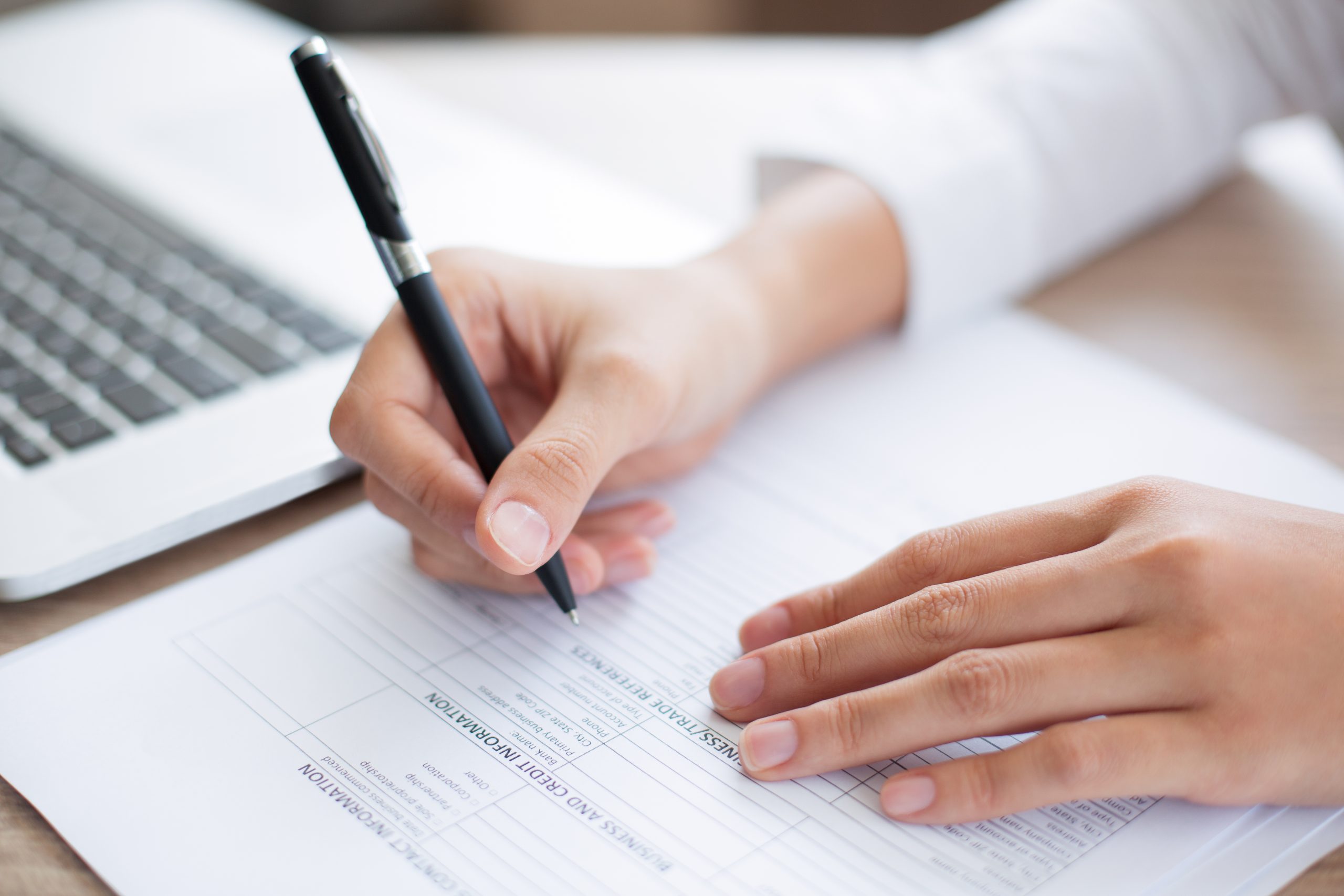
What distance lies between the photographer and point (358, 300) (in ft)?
2.32

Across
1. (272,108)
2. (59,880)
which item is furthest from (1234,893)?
(272,108)

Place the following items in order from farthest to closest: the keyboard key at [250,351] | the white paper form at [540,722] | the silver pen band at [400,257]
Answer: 1. the keyboard key at [250,351]
2. the silver pen band at [400,257]
3. the white paper form at [540,722]

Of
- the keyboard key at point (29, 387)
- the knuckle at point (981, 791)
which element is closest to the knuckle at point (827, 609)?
the knuckle at point (981, 791)

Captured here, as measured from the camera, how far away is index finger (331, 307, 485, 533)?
1.62 feet

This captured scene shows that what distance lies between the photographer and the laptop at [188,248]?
1.82ft

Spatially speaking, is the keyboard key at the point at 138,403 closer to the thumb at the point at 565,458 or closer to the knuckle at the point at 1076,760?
the thumb at the point at 565,458

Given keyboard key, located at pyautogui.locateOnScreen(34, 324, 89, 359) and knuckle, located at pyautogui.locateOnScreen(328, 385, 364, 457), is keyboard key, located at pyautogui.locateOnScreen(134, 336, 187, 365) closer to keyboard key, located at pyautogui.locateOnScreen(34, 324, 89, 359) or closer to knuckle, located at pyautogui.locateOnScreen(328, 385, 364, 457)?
keyboard key, located at pyautogui.locateOnScreen(34, 324, 89, 359)

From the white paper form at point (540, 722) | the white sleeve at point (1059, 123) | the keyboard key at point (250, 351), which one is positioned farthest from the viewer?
the white sleeve at point (1059, 123)

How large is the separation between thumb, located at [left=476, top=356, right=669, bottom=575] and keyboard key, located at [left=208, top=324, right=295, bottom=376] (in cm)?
19

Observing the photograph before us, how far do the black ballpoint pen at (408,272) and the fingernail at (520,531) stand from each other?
28mm

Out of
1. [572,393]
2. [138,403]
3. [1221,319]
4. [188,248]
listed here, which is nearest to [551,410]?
[572,393]

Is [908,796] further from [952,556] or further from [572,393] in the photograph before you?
[572,393]

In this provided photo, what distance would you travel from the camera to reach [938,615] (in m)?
0.45

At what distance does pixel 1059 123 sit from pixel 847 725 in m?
0.52
